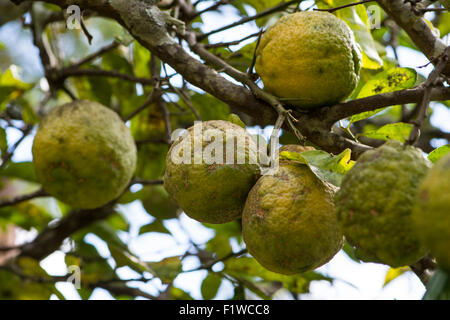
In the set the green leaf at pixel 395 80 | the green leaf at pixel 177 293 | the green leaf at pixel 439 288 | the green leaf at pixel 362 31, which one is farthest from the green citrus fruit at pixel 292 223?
the green leaf at pixel 177 293

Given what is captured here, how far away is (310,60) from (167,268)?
1.15m

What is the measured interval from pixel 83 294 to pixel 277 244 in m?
1.31

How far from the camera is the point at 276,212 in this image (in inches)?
46.8

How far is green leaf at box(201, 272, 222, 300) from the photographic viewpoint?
2.36 m

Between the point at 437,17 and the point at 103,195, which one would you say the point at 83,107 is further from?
the point at 437,17

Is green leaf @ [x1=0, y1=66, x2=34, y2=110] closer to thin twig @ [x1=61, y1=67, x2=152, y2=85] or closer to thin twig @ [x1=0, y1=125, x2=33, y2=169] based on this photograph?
thin twig @ [x1=0, y1=125, x2=33, y2=169]

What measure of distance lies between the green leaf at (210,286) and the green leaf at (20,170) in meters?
1.07

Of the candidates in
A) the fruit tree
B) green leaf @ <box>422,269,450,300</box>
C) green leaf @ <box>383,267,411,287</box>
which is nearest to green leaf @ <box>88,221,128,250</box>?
the fruit tree

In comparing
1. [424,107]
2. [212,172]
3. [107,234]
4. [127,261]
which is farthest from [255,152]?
[107,234]

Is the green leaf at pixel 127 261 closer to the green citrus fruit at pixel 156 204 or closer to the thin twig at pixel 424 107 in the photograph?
the green citrus fruit at pixel 156 204

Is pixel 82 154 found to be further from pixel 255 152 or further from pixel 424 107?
pixel 424 107

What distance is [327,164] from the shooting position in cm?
116
